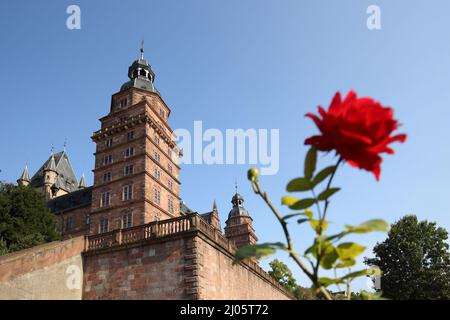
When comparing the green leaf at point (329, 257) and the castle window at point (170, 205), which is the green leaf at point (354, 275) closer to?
the green leaf at point (329, 257)

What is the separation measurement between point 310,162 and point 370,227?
0.26 meters

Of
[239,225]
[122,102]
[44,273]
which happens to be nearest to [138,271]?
[44,273]

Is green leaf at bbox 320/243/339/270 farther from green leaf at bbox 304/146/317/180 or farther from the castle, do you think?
the castle

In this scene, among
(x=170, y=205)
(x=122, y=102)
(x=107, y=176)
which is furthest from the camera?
(x=122, y=102)

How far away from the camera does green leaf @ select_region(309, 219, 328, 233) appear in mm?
1233

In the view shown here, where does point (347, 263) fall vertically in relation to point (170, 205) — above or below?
below

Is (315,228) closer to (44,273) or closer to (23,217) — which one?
(44,273)

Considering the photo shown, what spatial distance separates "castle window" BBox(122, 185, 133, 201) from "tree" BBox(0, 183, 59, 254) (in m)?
7.48

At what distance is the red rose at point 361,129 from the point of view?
100 cm

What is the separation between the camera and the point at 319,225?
4.06 ft

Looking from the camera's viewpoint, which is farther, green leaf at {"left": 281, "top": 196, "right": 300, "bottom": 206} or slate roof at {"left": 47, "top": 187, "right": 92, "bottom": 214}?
slate roof at {"left": 47, "top": 187, "right": 92, "bottom": 214}

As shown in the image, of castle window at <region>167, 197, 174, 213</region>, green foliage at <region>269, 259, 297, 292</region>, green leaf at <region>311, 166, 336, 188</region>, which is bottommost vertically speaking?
green foliage at <region>269, 259, 297, 292</region>

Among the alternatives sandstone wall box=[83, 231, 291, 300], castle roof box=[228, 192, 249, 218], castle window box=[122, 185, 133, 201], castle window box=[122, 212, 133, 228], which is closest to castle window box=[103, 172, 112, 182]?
castle window box=[122, 185, 133, 201]

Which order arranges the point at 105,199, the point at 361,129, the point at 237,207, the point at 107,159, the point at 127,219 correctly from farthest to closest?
the point at 237,207, the point at 107,159, the point at 105,199, the point at 127,219, the point at 361,129
